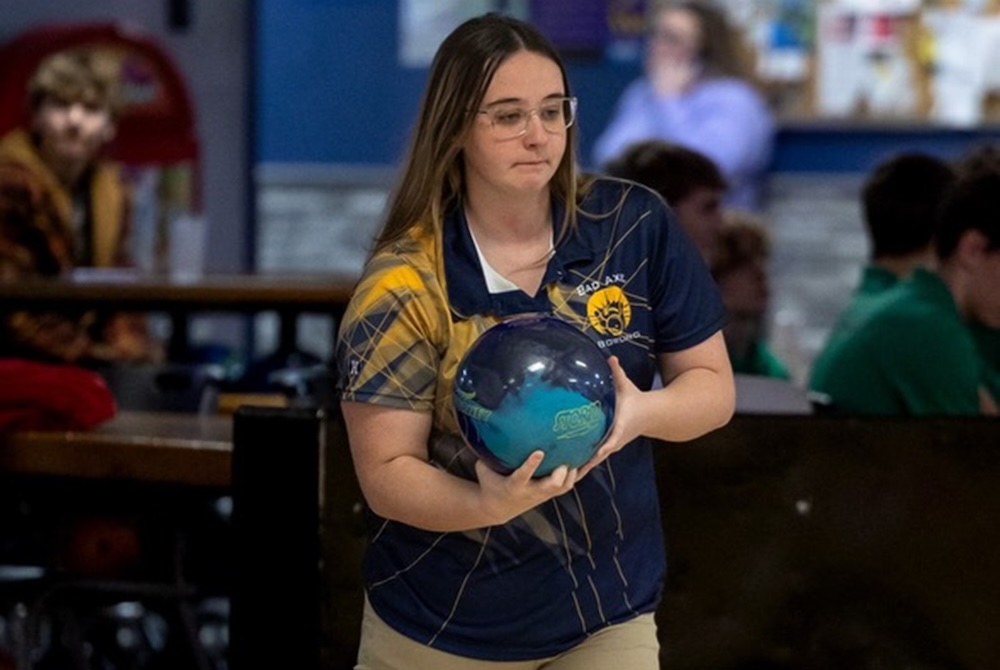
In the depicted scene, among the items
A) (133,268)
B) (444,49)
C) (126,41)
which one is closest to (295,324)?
(133,268)

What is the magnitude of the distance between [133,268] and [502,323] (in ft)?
16.8

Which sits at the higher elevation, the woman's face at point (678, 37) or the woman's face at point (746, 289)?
the woman's face at point (678, 37)

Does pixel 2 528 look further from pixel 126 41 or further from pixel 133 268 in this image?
pixel 126 41

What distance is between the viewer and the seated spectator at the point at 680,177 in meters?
4.62

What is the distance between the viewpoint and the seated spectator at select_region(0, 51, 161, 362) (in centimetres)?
614

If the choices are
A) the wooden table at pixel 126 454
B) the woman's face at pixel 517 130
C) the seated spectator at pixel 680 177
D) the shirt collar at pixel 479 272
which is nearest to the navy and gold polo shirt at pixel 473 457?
the shirt collar at pixel 479 272

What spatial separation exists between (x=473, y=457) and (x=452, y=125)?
0.42 meters

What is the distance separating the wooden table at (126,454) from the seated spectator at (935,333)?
1.31 metres

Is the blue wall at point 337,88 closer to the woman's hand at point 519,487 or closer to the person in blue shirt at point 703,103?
the person in blue shirt at point 703,103

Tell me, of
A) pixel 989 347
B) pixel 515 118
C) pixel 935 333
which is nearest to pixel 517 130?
pixel 515 118

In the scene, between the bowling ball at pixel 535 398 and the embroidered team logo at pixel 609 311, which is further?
the embroidered team logo at pixel 609 311

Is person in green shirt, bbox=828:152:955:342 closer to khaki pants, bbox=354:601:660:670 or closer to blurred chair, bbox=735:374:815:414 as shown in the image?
blurred chair, bbox=735:374:815:414

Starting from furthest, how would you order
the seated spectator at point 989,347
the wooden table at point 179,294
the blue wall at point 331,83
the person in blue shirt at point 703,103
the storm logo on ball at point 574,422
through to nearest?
the blue wall at point 331,83
the person in blue shirt at point 703,103
the wooden table at point 179,294
the seated spectator at point 989,347
the storm logo on ball at point 574,422

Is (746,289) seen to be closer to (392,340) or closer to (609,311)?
(609,311)
